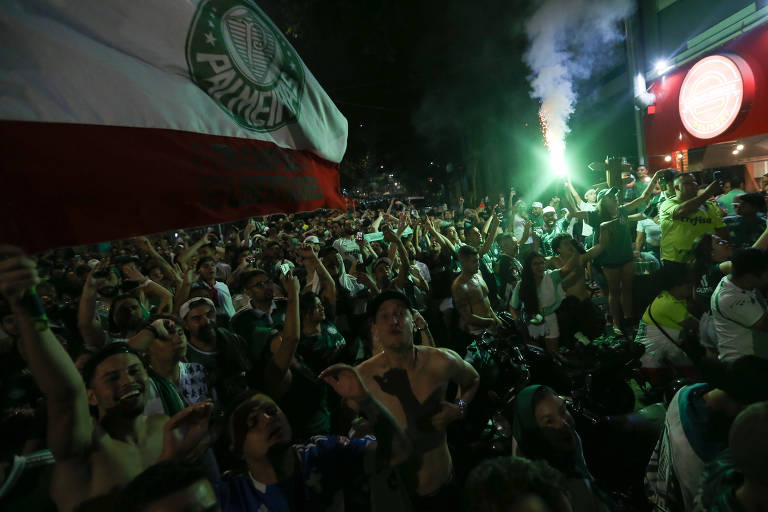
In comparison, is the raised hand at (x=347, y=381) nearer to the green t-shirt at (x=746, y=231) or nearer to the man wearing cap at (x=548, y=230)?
the green t-shirt at (x=746, y=231)

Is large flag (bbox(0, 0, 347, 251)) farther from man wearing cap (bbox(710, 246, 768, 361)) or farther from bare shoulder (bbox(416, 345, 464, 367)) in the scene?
man wearing cap (bbox(710, 246, 768, 361))

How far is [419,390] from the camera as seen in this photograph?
306 centimetres

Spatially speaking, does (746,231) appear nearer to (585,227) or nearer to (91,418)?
(585,227)

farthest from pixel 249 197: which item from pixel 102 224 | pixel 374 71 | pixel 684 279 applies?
pixel 374 71

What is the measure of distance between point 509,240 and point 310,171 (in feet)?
16.6

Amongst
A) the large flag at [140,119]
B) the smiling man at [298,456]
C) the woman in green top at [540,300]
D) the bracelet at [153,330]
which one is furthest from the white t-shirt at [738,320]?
the bracelet at [153,330]

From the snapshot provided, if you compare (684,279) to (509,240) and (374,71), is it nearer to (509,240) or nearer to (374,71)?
(509,240)

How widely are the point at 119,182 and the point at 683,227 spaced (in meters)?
7.18

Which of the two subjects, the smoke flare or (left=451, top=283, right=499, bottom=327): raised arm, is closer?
(left=451, top=283, right=499, bottom=327): raised arm

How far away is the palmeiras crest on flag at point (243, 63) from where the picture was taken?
2.22 metres

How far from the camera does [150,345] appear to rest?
3.27 metres

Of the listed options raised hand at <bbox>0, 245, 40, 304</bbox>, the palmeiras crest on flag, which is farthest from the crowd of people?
the palmeiras crest on flag

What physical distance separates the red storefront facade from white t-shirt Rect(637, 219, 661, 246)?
384cm

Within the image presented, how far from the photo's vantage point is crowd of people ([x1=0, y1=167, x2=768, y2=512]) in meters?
1.84
